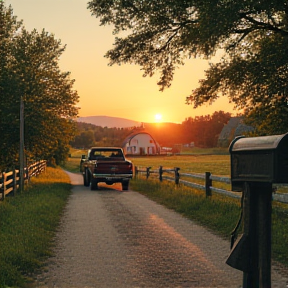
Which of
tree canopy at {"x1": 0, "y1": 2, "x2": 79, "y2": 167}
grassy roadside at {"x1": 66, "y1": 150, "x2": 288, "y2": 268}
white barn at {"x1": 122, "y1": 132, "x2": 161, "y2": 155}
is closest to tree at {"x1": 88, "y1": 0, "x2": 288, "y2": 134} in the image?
grassy roadside at {"x1": 66, "y1": 150, "x2": 288, "y2": 268}

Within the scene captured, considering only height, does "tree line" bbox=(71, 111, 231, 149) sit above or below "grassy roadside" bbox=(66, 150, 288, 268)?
above

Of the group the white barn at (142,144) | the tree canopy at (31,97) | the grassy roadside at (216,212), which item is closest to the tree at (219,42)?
the grassy roadside at (216,212)

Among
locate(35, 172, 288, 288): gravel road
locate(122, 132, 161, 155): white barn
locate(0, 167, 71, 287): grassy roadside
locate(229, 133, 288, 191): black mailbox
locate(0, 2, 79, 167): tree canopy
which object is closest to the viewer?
locate(229, 133, 288, 191): black mailbox

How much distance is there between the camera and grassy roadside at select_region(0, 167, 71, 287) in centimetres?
672

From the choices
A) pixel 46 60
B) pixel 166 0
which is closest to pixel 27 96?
pixel 46 60

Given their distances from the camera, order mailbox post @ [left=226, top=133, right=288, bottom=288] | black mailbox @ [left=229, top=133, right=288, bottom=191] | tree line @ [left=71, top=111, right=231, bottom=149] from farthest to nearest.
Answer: tree line @ [left=71, top=111, right=231, bottom=149] → mailbox post @ [left=226, top=133, right=288, bottom=288] → black mailbox @ [left=229, top=133, right=288, bottom=191]

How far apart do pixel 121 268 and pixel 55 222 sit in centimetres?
510

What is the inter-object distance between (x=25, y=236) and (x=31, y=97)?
19450 millimetres

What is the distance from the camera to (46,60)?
109ft

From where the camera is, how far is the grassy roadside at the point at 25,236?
22.0ft

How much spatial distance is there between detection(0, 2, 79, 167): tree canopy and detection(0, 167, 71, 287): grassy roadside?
12.2 meters

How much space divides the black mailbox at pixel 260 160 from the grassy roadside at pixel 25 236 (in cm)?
338

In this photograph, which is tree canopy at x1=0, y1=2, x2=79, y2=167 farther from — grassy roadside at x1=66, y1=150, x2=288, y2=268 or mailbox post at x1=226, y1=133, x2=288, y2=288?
mailbox post at x1=226, y1=133, x2=288, y2=288

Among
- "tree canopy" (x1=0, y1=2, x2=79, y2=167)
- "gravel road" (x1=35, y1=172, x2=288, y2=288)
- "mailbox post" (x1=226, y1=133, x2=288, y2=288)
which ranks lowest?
"gravel road" (x1=35, y1=172, x2=288, y2=288)
